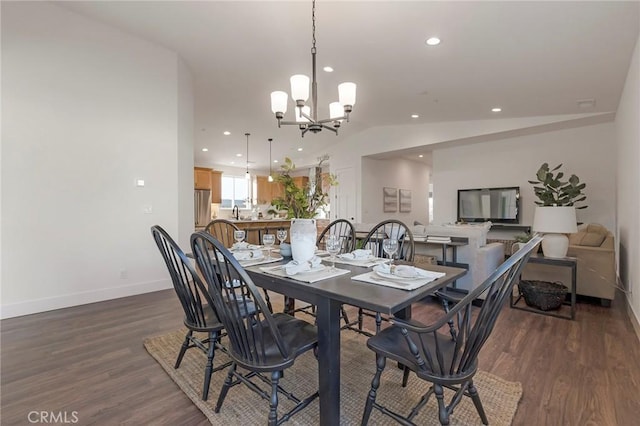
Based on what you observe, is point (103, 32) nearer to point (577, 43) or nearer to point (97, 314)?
point (97, 314)

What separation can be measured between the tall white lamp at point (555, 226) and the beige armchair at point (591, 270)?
34 cm

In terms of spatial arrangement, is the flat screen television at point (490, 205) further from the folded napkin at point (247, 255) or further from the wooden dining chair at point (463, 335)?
the folded napkin at point (247, 255)

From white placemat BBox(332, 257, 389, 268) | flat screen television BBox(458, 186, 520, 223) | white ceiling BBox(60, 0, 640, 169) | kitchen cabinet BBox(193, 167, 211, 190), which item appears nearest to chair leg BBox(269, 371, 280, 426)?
white placemat BBox(332, 257, 389, 268)

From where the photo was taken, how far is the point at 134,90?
12.0 feet

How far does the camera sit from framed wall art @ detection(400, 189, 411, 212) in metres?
8.97

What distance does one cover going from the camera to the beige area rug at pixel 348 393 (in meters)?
1.58

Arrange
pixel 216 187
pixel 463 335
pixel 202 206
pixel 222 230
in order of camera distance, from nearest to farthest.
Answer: pixel 463 335
pixel 222 230
pixel 202 206
pixel 216 187

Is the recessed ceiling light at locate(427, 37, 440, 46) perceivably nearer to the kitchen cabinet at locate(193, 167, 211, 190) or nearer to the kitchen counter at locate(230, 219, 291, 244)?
the kitchen counter at locate(230, 219, 291, 244)

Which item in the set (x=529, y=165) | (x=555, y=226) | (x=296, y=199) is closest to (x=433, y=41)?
(x=555, y=226)

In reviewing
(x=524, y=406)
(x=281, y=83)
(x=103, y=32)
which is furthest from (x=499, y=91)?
(x=103, y=32)

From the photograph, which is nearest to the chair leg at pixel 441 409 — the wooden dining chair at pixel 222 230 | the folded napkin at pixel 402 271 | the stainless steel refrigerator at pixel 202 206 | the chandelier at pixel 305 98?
the folded napkin at pixel 402 271

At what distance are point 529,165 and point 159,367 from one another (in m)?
6.79

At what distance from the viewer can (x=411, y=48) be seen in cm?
327

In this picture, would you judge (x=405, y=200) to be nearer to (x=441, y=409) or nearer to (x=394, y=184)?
(x=394, y=184)
